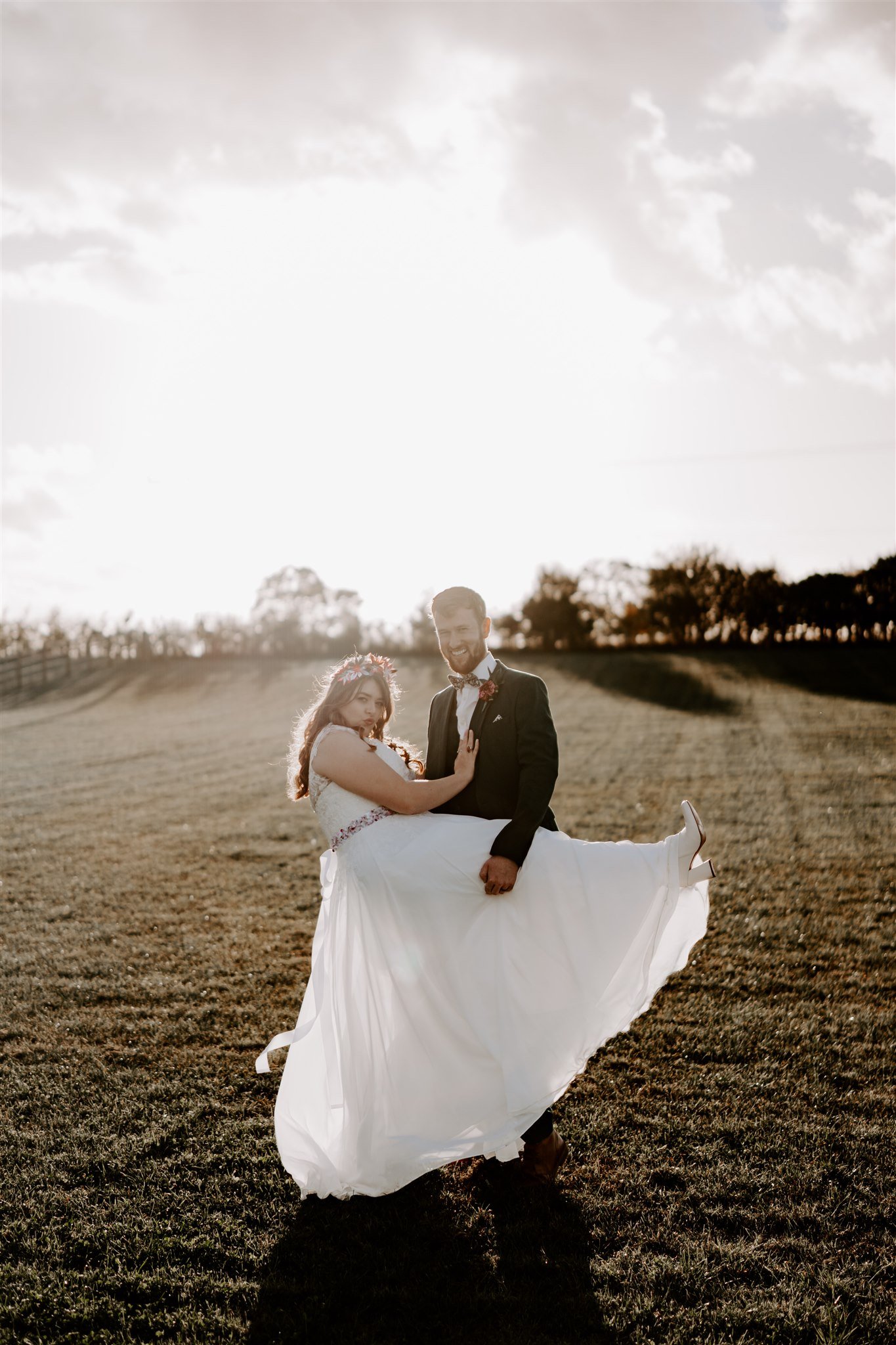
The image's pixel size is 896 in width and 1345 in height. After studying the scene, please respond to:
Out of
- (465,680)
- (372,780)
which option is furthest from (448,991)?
(465,680)

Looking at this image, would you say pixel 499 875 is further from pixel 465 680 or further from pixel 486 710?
pixel 465 680

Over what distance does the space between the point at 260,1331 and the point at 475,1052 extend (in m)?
1.24

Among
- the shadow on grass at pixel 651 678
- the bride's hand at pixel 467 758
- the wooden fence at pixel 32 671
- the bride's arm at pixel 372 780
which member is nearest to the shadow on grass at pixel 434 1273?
the bride's arm at pixel 372 780

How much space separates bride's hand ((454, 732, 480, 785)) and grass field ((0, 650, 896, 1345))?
187 centimetres

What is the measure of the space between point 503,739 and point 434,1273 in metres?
2.18

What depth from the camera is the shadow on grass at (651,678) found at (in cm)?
2688

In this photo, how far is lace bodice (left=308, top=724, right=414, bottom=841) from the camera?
3945 mm

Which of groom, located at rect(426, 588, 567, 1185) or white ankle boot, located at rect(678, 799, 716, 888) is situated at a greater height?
groom, located at rect(426, 588, 567, 1185)

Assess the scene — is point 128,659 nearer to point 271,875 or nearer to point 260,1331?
point 271,875

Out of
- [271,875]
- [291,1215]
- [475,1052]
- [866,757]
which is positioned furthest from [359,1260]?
[866,757]

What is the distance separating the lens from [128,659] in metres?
45.5

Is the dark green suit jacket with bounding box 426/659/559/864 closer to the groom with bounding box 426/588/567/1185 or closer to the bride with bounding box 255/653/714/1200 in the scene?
the groom with bounding box 426/588/567/1185

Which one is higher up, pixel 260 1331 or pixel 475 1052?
pixel 475 1052

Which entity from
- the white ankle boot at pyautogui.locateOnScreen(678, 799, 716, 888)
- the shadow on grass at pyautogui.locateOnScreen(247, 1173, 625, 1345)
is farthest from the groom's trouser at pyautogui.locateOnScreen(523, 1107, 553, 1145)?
the white ankle boot at pyautogui.locateOnScreen(678, 799, 716, 888)
